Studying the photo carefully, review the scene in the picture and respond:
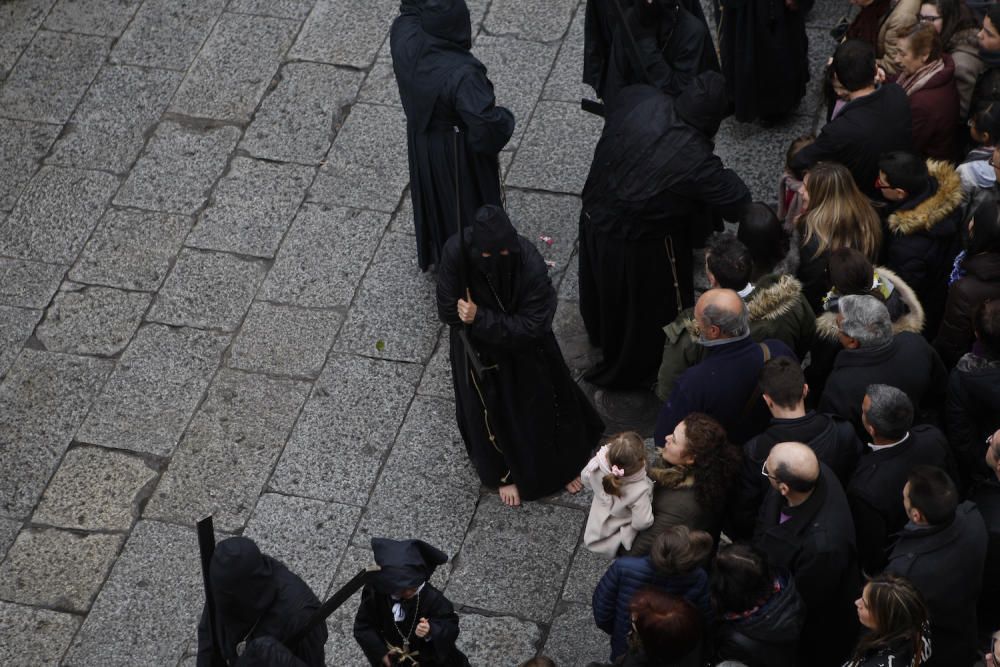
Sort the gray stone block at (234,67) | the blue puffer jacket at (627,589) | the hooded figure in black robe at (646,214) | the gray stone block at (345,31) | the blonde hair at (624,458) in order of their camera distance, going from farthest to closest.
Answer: the gray stone block at (345,31) < the gray stone block at (234,67) < the hooded figure in black robe at (646,214) < the blonde hair at (624,458) < the blue puffer jacket at (627,589)

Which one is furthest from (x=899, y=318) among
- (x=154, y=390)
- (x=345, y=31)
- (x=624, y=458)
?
(x=345, y=31)

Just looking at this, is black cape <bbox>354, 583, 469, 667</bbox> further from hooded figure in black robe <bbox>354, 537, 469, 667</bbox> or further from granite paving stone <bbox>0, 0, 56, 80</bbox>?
granite paving stone <bbox>0, 0, 56, 80</bbox>

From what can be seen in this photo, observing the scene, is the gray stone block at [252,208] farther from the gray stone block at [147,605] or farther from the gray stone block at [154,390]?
the gray stone block at [147,605]

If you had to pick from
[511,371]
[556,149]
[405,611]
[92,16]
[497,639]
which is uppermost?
[405,611]

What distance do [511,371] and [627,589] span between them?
1.52 m

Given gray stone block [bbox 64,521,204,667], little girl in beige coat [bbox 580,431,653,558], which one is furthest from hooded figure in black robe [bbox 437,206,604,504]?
gray stone block [bbox 64,521,204,667]

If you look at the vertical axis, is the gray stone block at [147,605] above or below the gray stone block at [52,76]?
below

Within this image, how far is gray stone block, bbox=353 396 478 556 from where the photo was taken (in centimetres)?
615

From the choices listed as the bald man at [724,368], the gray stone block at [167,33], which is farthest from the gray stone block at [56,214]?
the bald man at [724,368]

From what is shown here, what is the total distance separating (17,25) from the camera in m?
8.92

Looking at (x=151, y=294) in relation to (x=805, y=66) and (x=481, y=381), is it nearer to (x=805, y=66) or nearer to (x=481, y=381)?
(x=481, y=381)

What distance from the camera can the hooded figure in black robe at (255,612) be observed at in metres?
4.38

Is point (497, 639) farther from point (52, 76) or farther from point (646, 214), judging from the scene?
point (52, 76)

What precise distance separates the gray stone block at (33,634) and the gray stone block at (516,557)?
1818 mm
